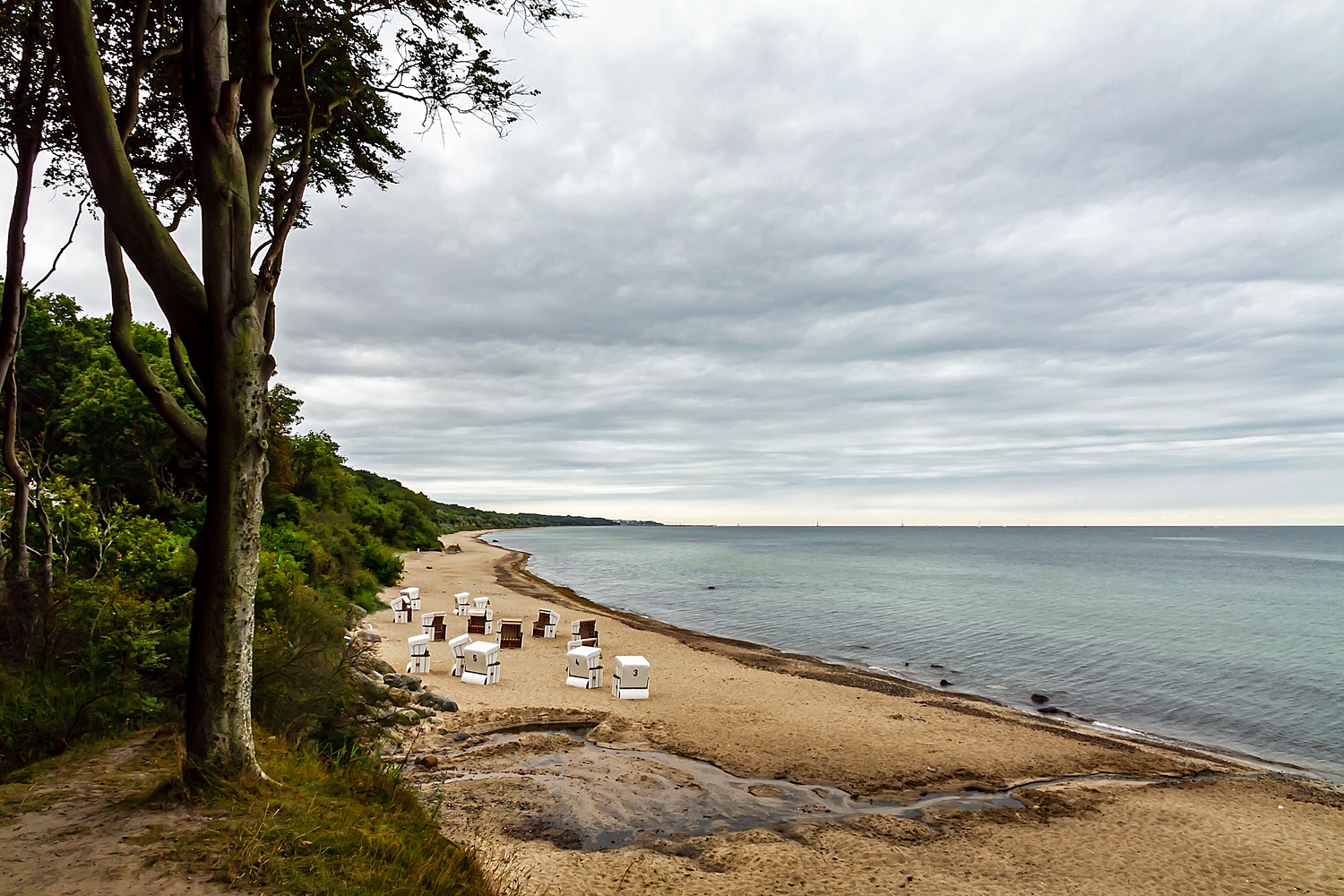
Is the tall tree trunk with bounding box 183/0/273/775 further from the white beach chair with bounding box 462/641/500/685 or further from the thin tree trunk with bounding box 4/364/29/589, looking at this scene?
the white beach chair with bounding box 462/641/500/685

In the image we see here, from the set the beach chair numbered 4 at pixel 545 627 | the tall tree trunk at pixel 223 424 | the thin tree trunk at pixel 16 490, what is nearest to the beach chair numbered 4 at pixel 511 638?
the beach chair numbered 4 at pixel 545 627

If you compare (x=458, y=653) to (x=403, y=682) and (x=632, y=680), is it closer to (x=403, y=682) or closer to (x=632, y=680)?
(x=403, y=682)

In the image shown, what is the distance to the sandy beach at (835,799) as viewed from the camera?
7590 mm

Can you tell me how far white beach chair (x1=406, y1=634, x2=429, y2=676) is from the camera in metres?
15.6

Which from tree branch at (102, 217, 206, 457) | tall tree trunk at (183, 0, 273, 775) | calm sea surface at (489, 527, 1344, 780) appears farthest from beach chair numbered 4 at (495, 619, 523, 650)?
tree branch at (102, 217, 206, 457)

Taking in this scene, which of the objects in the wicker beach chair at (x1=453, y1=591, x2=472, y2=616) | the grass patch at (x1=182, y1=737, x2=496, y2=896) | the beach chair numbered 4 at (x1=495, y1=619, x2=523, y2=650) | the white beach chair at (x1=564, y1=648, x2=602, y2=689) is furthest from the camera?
the wicker beach chair at (x1=453, y1=591, x2=472, y2=616)

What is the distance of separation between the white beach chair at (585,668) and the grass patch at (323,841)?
9624mm

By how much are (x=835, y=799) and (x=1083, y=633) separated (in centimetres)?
2805

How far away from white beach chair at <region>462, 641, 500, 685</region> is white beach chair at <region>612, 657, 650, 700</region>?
9.34 feet

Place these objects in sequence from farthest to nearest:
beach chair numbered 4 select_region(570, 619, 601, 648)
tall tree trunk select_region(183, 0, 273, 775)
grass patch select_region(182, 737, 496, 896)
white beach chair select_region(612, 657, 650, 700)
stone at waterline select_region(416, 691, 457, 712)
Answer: beach chair numbered 4 select_region(570, 619, 601, 648), white beach chair select_region(612, 657, 650, 700), stone at waterline select_region(416, 691, 457, 712), tall tree trunk select_region(183, 0, 273, 775), grass patch select_region(182, 737, 496, 896)

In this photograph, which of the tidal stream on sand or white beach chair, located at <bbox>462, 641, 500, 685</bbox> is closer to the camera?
the tidal stream on sand

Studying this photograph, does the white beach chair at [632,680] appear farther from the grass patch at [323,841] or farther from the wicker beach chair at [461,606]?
the wicker beach chair at [461,606]

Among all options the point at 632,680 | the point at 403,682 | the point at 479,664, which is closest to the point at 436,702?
the point at 403,682

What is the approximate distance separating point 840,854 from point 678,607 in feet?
102
